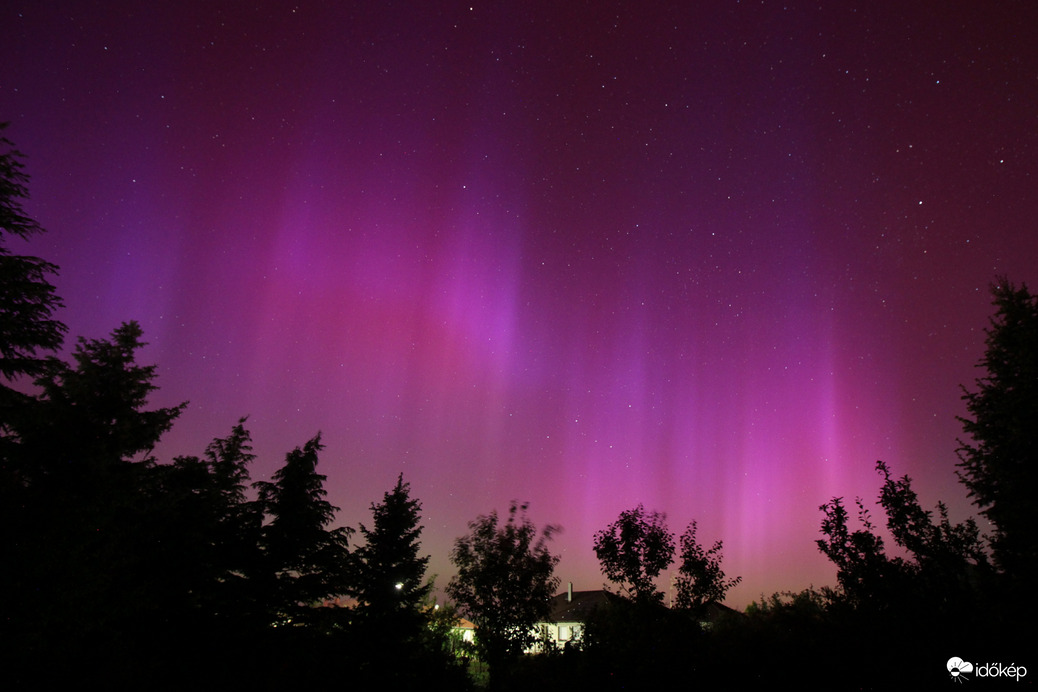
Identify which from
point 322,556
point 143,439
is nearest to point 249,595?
point 322,556

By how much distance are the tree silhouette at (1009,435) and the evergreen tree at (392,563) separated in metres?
25.3

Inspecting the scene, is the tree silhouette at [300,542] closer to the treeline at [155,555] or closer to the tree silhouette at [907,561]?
the treeline at [155,555]

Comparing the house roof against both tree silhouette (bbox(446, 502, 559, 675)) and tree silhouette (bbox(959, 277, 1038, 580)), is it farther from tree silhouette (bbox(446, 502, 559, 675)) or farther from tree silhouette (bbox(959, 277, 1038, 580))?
tree silhouette (bbox(959, 277, 1038, 580))

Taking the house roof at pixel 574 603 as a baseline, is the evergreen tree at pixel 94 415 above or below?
above

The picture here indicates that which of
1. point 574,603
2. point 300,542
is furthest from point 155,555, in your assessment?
point 574,603

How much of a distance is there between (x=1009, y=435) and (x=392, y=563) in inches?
1126

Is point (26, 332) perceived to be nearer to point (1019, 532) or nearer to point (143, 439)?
point (143, 439)

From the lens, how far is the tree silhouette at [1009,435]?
17.8 metres

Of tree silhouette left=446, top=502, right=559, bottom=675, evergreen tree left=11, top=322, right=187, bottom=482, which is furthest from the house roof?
evergreen tree left=11, top=322, right=187, bottom=482

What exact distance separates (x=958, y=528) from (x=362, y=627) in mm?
25500

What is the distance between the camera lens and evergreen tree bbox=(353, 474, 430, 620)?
25.7m

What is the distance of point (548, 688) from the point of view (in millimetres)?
17969

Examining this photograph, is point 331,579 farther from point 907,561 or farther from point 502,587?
point 907,561

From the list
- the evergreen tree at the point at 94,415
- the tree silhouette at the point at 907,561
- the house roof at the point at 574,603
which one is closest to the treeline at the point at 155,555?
the evergreen tree at the point at 94,415
